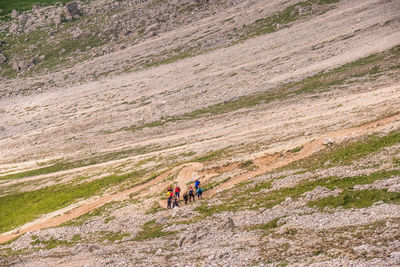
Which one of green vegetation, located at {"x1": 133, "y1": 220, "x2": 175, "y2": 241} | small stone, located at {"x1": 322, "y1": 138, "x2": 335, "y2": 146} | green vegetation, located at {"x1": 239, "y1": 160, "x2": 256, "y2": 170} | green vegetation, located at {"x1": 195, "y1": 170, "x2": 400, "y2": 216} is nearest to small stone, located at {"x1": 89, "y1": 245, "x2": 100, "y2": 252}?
green vegetation, located at {"x1": 133, "y1": 220, "x2": 175, "y2": 241}

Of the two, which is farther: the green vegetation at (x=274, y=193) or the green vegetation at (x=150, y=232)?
the green vegetation at (x=150, y=232)

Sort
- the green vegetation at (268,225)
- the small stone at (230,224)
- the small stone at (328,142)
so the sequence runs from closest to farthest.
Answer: the green vegetation at (268,225) < the small stone at (230,224) < the small stone at (328,142)

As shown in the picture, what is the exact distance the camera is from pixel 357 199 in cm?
3159

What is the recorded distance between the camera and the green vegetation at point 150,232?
1493 inches

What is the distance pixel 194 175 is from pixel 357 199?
2955cm

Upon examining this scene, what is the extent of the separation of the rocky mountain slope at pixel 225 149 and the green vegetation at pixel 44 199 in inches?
17.5

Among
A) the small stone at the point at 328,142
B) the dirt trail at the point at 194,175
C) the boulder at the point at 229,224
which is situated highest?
the boulder at the point at 229,224

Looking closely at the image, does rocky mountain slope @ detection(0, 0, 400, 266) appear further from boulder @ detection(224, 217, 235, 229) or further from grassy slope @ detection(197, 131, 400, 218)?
grassy slope @ detection(197, 131, 400, 218)

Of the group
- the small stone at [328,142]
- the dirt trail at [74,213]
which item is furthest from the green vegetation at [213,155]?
the small stone at [328,142]

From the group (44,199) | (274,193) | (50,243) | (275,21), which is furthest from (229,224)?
(275,21)

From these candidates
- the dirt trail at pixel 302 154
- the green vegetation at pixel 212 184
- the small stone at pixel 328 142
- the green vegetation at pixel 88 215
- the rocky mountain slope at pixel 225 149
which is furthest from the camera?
the green vegetation at pixel 88 215

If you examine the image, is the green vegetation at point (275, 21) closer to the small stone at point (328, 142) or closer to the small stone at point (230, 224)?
the small stone at point (328, 142)

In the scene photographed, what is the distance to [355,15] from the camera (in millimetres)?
146000

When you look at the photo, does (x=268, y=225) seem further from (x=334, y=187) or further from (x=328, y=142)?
(x=328, y=142)
